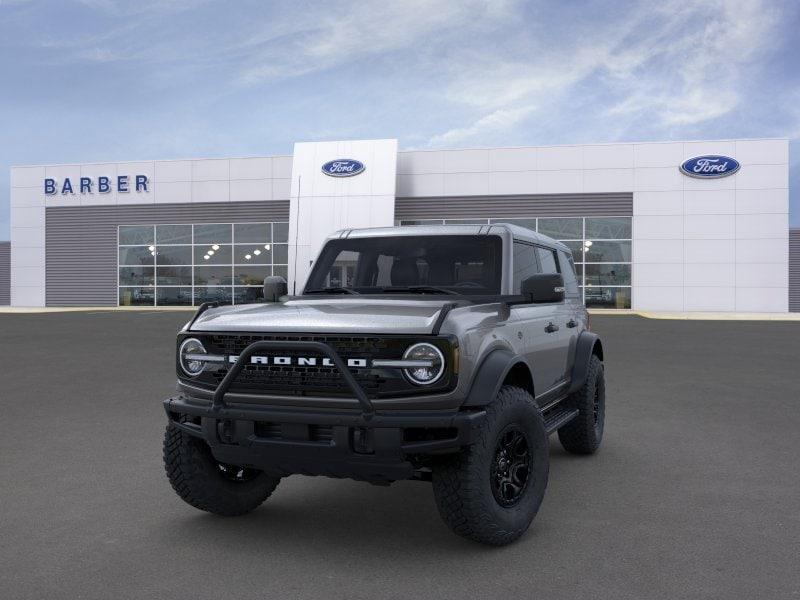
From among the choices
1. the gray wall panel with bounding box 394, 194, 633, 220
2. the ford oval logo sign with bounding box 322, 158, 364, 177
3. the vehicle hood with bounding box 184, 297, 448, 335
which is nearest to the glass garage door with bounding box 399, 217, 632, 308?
the gray wall panel with bounding box 394, 194, 633, 220

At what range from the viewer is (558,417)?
552 cm

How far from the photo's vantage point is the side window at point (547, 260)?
19.6ft

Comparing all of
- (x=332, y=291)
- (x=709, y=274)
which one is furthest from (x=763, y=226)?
(x=332, y=291)

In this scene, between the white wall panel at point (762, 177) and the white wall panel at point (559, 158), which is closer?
the white wall panel at point (762, 177)

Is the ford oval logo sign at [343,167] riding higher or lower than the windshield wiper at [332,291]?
higher

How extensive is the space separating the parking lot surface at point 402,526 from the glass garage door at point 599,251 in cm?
2538

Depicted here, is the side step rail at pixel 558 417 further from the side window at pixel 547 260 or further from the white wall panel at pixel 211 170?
the white wall panel at pixel 211 170

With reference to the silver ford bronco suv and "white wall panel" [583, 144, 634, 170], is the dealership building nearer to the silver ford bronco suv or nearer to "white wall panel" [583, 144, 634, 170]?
"white wall panel" [583, 144, 634, 170]

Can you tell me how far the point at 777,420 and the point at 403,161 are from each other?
92.4 feet

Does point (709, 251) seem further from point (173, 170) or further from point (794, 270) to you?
point (173, 170)

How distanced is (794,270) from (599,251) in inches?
369

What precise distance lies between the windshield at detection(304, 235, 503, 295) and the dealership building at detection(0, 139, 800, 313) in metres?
22.9

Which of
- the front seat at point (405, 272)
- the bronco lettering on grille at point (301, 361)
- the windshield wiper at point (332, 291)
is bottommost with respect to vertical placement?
the bronco lettering on grille at point (301, 361)

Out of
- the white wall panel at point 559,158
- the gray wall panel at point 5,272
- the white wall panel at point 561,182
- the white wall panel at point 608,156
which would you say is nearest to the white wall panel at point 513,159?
the white wall panel at point 559,158
